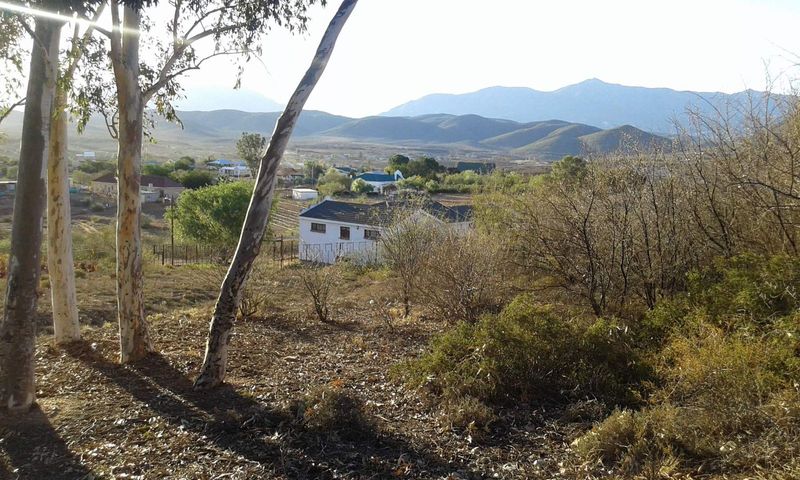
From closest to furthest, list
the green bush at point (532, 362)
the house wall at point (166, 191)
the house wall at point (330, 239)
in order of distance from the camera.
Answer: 1. the green bush at point (532, 362)
2. the house wall at point (330, 239)
3. the house wall at point (166, 191)

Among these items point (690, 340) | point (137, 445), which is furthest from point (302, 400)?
point (690, 340)

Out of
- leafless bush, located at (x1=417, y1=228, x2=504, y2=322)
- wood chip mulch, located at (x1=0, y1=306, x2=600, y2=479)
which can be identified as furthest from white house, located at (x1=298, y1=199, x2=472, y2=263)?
wood chip mulch, located at (x1=0, y1=306, x2=600, y2=479)

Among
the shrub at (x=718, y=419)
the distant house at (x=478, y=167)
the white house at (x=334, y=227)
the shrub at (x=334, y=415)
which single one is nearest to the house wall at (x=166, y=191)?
the distant house at (x=478, y=167)

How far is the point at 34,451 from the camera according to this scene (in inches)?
197

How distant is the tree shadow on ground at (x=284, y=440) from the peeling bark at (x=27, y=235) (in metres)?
1.14

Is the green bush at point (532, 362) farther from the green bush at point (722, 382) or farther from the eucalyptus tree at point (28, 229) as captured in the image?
the eucalyptus tree at point (28, 229)

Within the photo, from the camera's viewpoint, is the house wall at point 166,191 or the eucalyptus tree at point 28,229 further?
the house wall at point 166,191

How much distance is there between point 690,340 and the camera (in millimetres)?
6270

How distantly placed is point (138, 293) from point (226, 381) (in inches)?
71.9

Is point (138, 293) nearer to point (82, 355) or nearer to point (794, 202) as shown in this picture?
point (82, 355)

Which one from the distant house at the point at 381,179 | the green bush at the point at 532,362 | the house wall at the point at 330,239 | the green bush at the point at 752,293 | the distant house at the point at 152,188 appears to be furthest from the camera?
the distant house at the point at 381,179

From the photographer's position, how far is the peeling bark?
564 cm

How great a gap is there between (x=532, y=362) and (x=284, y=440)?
8.74ft

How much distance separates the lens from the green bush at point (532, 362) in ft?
19.4
